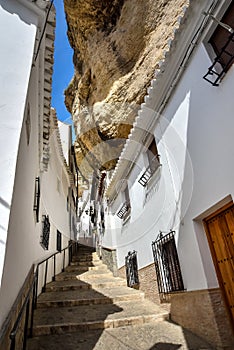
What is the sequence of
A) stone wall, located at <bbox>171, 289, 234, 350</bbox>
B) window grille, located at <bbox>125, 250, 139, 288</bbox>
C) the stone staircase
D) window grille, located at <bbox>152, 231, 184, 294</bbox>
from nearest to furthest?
1. stone wall, located at <bbox>171, 289, 234, 350</bbox>
2. the stone staircase
3. window grille, located at <bbox>152, 231, 184, 294</bbox>
4. window grille, located at <bbox>125, 250, 139, 288</bbox>

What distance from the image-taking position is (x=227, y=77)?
10.2 feet

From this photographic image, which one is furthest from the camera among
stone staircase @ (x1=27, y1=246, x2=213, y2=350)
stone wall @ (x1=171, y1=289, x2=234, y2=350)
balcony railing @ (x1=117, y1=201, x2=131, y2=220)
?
balcony railing @ (x1=117, y1=201, x2=131, y2=220)

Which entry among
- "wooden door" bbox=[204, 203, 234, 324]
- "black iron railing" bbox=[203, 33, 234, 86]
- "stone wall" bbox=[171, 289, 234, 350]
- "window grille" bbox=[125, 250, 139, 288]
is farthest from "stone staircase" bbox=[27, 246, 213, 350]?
"black iron railing" bbox=[203, 33, 234, 86]

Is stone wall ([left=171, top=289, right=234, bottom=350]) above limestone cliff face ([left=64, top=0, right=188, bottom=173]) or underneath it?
underneath

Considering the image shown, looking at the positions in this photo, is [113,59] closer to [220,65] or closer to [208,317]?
[220,65]

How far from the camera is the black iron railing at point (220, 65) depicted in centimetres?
312

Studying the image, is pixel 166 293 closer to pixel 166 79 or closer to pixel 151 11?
pixel 166 79

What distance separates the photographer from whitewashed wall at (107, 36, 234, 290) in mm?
3168

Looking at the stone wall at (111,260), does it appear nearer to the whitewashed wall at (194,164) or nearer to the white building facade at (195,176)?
the white building facade at (195,176)

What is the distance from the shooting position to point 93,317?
4.33m

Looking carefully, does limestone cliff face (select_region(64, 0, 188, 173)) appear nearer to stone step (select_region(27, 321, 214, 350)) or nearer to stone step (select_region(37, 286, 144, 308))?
stone step (select_region(37, 286, 144, 308))

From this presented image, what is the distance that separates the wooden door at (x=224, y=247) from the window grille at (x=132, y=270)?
10.5 ft

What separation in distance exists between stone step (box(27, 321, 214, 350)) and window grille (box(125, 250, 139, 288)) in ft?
7.34

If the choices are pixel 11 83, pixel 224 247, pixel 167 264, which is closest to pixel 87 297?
pixel 167 264
